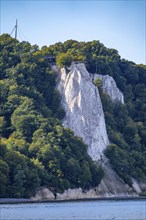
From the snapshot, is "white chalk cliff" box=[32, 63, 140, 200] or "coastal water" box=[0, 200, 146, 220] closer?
"coastal water" box=[0, 200, 146, 220]

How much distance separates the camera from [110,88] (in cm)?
16025

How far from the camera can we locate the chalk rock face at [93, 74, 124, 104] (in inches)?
6284

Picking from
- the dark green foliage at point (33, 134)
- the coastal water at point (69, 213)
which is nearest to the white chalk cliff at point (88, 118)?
the dark green foliage at point (33, 134)

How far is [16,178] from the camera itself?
10388cm

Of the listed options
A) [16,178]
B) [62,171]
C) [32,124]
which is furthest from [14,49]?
[16,178]

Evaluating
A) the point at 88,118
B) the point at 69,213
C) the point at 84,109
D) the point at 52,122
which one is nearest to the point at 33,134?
the point at 52,122

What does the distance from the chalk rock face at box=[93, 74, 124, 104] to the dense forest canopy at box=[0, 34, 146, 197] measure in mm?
2188

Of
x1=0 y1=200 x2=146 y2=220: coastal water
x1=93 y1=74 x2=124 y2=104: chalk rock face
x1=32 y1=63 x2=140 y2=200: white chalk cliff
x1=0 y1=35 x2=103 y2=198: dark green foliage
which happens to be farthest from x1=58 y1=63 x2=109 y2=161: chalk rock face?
x1=0 y1=200 x2=146 y2=220: coastal water

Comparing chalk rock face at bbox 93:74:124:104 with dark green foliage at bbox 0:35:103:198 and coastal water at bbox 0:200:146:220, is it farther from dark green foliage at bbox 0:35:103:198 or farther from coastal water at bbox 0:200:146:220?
coastal water at bbox 0:200:146:220

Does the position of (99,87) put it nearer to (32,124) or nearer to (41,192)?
(32,124)

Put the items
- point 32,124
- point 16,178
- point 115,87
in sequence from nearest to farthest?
point 16,178 < point 32,124 < point 115,87

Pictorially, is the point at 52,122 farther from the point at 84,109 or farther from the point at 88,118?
the point at 84,109

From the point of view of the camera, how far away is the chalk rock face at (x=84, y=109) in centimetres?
13750

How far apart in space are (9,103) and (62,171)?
2247 centimetres
